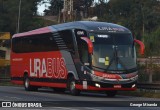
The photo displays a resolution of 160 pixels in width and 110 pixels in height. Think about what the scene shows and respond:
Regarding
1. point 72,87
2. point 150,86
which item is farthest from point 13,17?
point 72,87

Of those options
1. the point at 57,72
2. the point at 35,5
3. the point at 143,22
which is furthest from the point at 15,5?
the point at 57,72

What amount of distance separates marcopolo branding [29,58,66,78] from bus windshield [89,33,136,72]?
10.2 ft

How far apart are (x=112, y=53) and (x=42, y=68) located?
6.80 m

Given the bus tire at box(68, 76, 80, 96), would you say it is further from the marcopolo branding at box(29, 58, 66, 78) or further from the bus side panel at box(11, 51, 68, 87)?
the marcopolo branding at box(29, 58, 66, 78)

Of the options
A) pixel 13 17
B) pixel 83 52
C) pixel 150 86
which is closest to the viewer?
pixel 83 52

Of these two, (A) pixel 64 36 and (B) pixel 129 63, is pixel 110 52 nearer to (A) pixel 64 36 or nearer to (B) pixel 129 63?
(B) pixel 129 63

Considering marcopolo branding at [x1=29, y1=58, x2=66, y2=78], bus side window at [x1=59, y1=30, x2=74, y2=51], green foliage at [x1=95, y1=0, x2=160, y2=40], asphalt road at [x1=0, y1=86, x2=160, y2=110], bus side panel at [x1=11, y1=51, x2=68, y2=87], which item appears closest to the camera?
asphalt road at [x1=0, y1=86, x2=160, y2=110]

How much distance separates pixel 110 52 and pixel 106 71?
101 cm

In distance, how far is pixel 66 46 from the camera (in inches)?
1124

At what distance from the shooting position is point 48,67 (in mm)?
31281


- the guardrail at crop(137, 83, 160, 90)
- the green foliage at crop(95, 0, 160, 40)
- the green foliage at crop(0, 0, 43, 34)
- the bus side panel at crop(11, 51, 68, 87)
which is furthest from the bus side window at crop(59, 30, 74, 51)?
the green foliage at crop(0, 0, 43, 34)

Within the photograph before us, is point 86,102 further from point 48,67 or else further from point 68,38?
point 48,67

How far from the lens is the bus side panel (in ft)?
97.1

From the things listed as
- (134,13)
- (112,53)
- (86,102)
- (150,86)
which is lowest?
(150,86)
